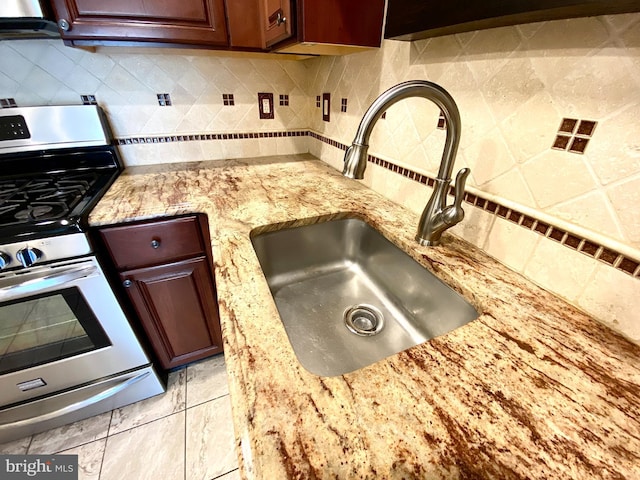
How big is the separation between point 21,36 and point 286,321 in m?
1.46

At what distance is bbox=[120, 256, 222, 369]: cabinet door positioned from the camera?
3.39 ft

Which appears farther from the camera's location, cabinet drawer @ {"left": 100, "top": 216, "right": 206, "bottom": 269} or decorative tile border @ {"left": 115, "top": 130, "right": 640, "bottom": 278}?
cabinet drawer @ {"left": 100, "top": 216, "right": 206, "bottom": 269}

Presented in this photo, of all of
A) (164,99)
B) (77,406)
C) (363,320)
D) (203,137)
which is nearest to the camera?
(363,320)

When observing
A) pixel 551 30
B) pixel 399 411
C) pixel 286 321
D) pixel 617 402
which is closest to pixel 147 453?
pixel 286 321

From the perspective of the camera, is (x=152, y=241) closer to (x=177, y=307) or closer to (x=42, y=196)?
(x=177, y=307)

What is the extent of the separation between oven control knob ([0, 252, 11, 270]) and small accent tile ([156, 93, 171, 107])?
0.92 m

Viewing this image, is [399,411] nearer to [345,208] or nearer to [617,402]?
[617,402]

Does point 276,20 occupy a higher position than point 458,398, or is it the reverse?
point 276,20

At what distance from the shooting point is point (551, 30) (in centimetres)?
49

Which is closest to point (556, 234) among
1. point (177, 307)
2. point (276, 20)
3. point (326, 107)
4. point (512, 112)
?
point (512, 112)

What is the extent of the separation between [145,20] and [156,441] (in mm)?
1624

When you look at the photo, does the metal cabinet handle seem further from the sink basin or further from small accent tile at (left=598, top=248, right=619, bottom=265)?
small accent tile at (left=598, top=248, right=619, bottom=265)

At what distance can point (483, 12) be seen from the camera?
1.49ft

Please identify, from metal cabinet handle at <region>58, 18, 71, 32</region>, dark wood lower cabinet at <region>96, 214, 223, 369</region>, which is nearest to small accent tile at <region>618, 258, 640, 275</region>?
dark wood lower cabinet at <region>96, 214, 223, 369</region>
